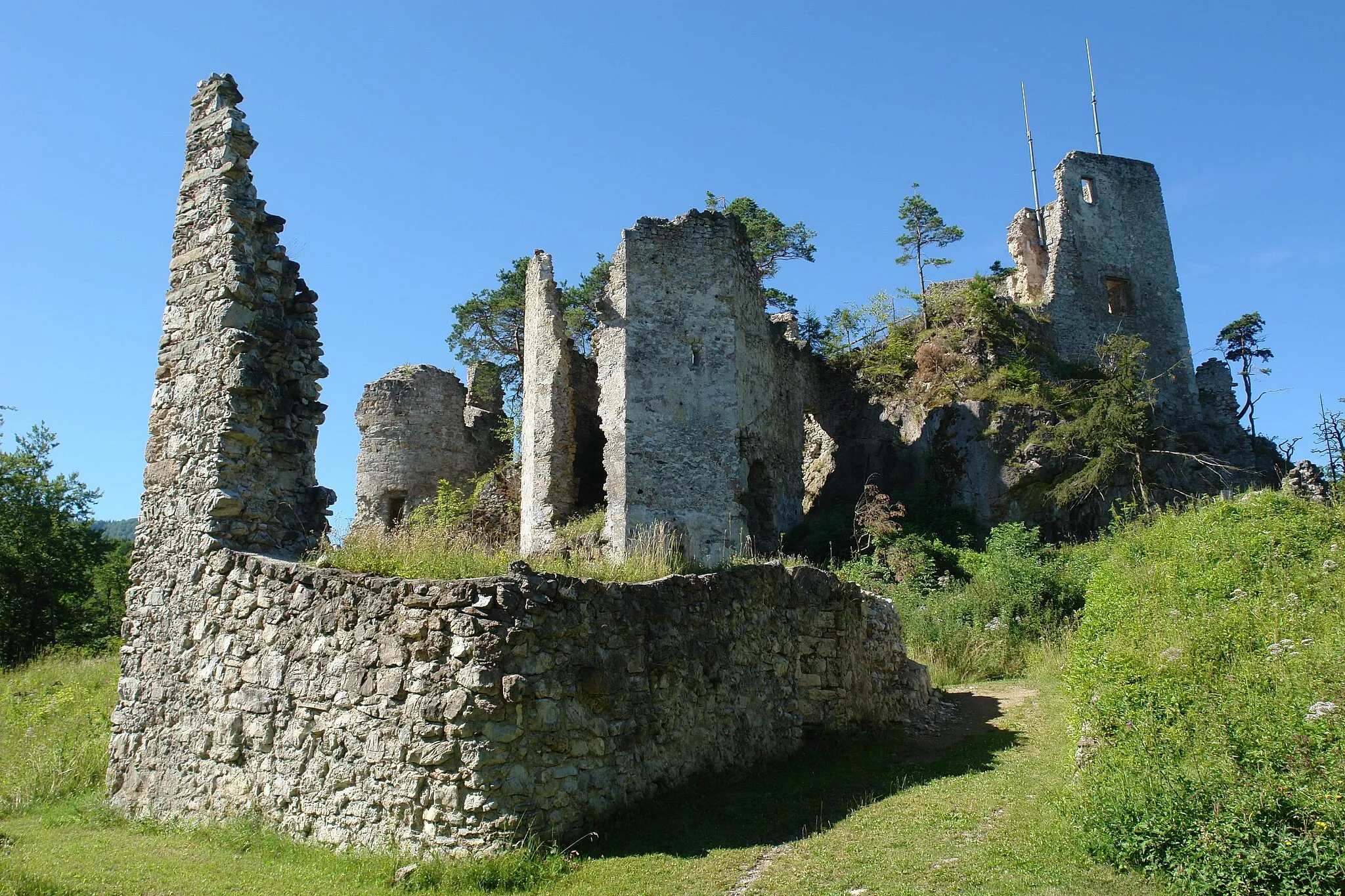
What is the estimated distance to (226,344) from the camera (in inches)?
326

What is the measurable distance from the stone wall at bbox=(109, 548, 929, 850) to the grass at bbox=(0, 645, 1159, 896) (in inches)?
8.6

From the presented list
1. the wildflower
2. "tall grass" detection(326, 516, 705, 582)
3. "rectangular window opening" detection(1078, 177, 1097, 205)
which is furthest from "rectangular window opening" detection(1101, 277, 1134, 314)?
the wildflower

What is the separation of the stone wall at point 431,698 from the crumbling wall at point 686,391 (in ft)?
31.5

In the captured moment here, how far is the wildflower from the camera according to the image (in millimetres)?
5551

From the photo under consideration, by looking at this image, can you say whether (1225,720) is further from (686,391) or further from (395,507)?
(395,507)

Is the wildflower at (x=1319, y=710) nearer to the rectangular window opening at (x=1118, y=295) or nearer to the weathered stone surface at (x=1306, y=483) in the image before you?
the weathered stone surface at (x=1306, y=483)

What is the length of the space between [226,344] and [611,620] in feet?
13.8

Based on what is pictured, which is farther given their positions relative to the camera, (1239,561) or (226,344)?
(1239,561)

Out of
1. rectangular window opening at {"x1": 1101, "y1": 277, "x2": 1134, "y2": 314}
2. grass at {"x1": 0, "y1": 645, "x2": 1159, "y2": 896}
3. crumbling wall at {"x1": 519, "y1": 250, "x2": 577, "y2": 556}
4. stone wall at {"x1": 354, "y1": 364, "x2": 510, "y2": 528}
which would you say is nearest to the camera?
grass at {"x1": 0, "y1": 645, "x2": 1159, "y2": 896}

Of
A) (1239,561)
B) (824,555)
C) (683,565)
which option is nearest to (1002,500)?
(824,555)

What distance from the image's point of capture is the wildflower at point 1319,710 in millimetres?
5551

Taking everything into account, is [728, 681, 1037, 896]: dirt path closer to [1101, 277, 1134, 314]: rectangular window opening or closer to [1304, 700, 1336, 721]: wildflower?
[1304, 700, 1336, 721]: wildflower

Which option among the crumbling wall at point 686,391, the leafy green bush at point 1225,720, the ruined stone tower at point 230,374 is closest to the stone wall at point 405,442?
the crumbling wall at point 686,391

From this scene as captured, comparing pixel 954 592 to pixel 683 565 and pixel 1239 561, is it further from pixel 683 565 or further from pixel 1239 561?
pixel 683 565
